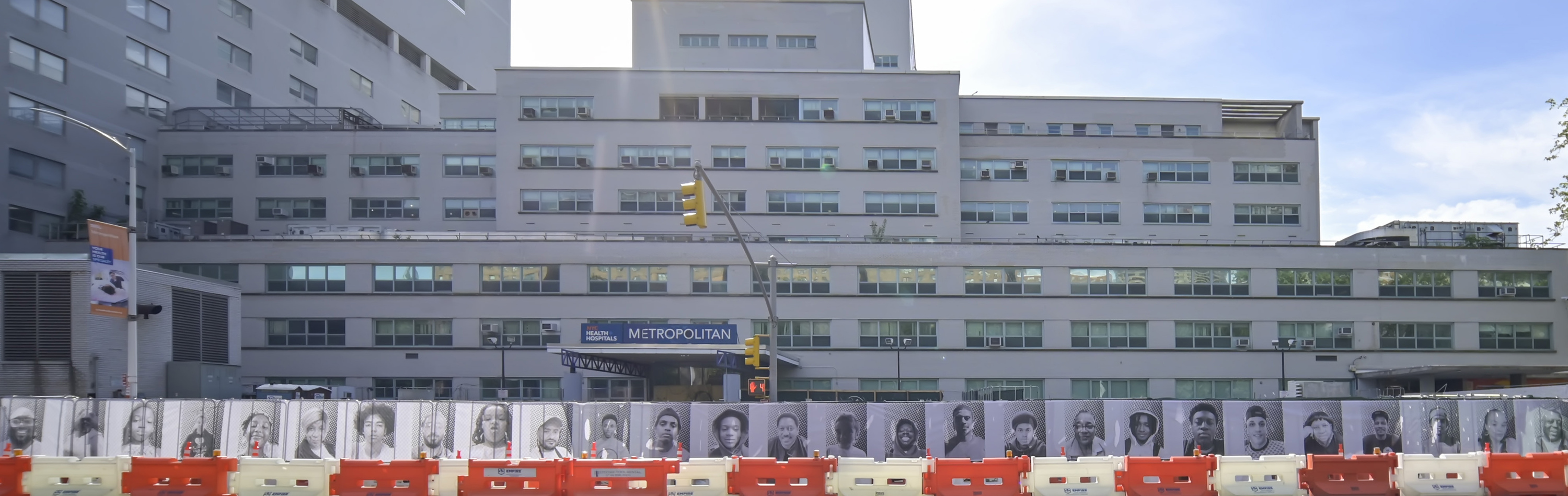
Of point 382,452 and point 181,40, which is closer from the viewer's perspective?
point 382,452

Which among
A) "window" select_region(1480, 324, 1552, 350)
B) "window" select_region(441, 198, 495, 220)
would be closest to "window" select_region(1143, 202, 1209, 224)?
"window" select_region(1480, 324, 1552, 350)

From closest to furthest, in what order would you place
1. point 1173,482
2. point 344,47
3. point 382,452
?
1. point 1173,482
2. point 382,452
3. point 344,47

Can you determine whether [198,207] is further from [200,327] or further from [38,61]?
[200,327]

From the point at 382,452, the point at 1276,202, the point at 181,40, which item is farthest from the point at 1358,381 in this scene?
the point at 181,40

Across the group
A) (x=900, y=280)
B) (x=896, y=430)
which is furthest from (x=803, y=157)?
(x=896, y=430)

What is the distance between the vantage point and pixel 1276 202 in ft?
213

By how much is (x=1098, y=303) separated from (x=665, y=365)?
66.5ft

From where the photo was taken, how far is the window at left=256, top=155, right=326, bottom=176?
62.8m

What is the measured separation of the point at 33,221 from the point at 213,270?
25.2 feet

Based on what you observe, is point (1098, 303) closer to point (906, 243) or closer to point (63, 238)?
point (906, 243)

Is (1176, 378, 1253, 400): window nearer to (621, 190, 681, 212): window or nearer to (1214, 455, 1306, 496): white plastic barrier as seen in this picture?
(621, 190, 681, 212): window

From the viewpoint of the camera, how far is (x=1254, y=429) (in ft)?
87.9

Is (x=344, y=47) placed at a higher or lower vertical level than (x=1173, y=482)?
higher

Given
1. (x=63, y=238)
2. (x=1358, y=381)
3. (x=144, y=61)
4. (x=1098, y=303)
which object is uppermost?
(x=144, y=61)
